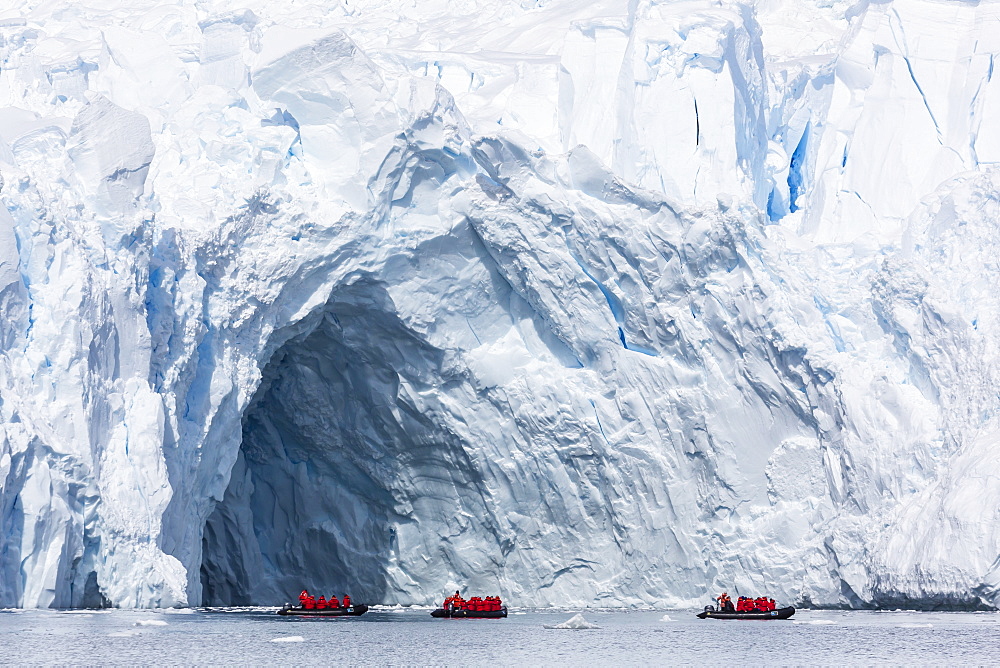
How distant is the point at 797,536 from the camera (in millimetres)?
30859

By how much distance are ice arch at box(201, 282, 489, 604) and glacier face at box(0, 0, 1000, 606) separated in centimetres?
11

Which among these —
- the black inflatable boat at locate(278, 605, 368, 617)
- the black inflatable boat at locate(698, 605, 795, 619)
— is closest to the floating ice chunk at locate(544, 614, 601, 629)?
the black inflatable boat at locate(698, 605, 795, 619)

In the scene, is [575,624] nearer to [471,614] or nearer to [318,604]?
[471,614]

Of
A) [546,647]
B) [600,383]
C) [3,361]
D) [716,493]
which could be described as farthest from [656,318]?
[3,361]

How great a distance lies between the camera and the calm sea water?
2128cm

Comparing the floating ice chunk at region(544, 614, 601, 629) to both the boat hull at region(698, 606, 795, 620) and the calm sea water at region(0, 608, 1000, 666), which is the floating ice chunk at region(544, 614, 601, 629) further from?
the boat hull at region(698, 606, 795, 620)

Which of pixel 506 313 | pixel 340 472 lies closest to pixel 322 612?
pixel 340 472

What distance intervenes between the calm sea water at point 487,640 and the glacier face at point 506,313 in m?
1.28

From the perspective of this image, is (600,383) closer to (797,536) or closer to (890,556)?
(797,536)

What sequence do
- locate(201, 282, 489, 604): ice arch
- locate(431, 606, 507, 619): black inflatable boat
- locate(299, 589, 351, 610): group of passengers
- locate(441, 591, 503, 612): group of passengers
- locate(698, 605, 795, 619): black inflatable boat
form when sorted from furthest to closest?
locate(201, 282, 489, 604): ice arch, locate(299, 589, 351, 610): group of passengers, locate(441, 591, 503, 612): group of passengers, locate(431, 606, 507, 619): black inflatable boat, locate(698, 605, 795, 619): black inflatable boat

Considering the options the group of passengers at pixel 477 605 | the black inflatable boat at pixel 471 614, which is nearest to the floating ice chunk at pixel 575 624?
the black inflatable boat at pixel 471 614

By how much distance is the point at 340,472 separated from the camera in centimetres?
3575

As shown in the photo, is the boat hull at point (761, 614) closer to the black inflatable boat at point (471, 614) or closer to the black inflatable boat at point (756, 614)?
the black inflatable boat at point (756, 614)

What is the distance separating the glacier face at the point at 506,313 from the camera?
88.9 feet
